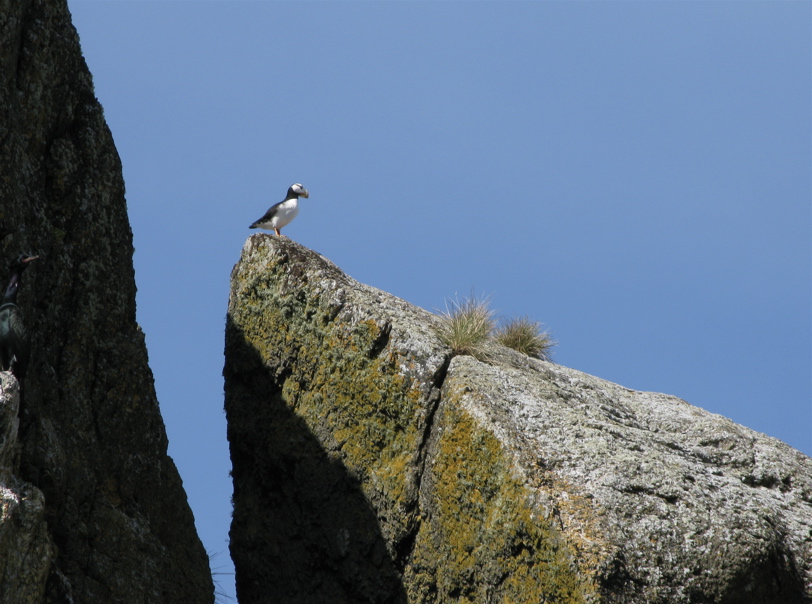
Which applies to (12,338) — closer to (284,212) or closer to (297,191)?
(284,212)

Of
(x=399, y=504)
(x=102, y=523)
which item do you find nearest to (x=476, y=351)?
(x=399, y=504)

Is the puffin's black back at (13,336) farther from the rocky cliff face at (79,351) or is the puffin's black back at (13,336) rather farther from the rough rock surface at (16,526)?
the rocky cliff face at (79,351)

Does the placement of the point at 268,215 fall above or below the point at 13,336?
above

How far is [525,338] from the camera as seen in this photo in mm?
15172

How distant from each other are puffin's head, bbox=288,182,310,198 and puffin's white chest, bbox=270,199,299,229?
0.98 metres

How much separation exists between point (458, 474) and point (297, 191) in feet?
24.8

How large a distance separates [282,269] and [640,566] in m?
6.76

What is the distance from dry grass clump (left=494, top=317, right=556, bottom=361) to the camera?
15117mm

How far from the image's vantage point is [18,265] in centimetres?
962

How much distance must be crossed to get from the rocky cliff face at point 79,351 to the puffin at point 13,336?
0.64m

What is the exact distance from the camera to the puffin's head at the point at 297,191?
1727 cm

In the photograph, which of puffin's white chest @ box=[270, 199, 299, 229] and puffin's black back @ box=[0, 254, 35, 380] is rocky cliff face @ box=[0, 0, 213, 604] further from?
puffin's white chest @ box=[270, 199, 299, 229]

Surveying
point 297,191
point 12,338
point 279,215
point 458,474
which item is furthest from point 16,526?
point 297,191

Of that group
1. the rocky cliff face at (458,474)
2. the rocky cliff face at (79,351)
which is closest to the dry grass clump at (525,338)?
the rocky cliff face at (458,474)
